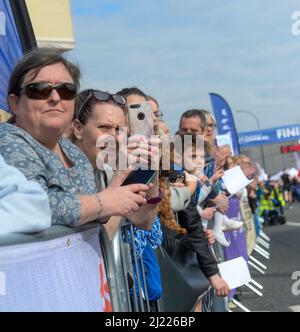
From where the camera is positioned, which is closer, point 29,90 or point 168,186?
point 29,90

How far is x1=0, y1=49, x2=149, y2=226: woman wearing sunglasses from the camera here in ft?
6.53

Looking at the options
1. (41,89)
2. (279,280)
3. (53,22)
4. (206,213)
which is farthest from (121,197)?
(53,22)

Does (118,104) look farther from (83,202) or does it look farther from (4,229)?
(4,229)

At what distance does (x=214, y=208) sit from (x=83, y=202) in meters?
2.92

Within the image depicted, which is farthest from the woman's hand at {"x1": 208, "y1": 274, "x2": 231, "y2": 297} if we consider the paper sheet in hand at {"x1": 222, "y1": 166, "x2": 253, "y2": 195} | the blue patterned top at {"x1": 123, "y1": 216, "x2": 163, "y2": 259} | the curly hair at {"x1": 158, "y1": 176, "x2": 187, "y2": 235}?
the paper sheet in hand at {"x1": 222, "y1": 166, "x2": 253, "y2": 195}

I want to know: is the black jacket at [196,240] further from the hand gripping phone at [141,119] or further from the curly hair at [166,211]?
the hand gripping phone at [141,119]

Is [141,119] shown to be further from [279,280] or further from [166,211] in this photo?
[279,280]

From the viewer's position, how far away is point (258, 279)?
8961mm

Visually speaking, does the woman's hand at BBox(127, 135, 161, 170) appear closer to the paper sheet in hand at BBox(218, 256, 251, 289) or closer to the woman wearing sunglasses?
the woman wearing sunglasses

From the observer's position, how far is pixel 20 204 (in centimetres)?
173

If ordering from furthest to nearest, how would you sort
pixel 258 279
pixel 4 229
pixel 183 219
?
pixel 258 279 < pixel 183 219 < pixel 4 229
